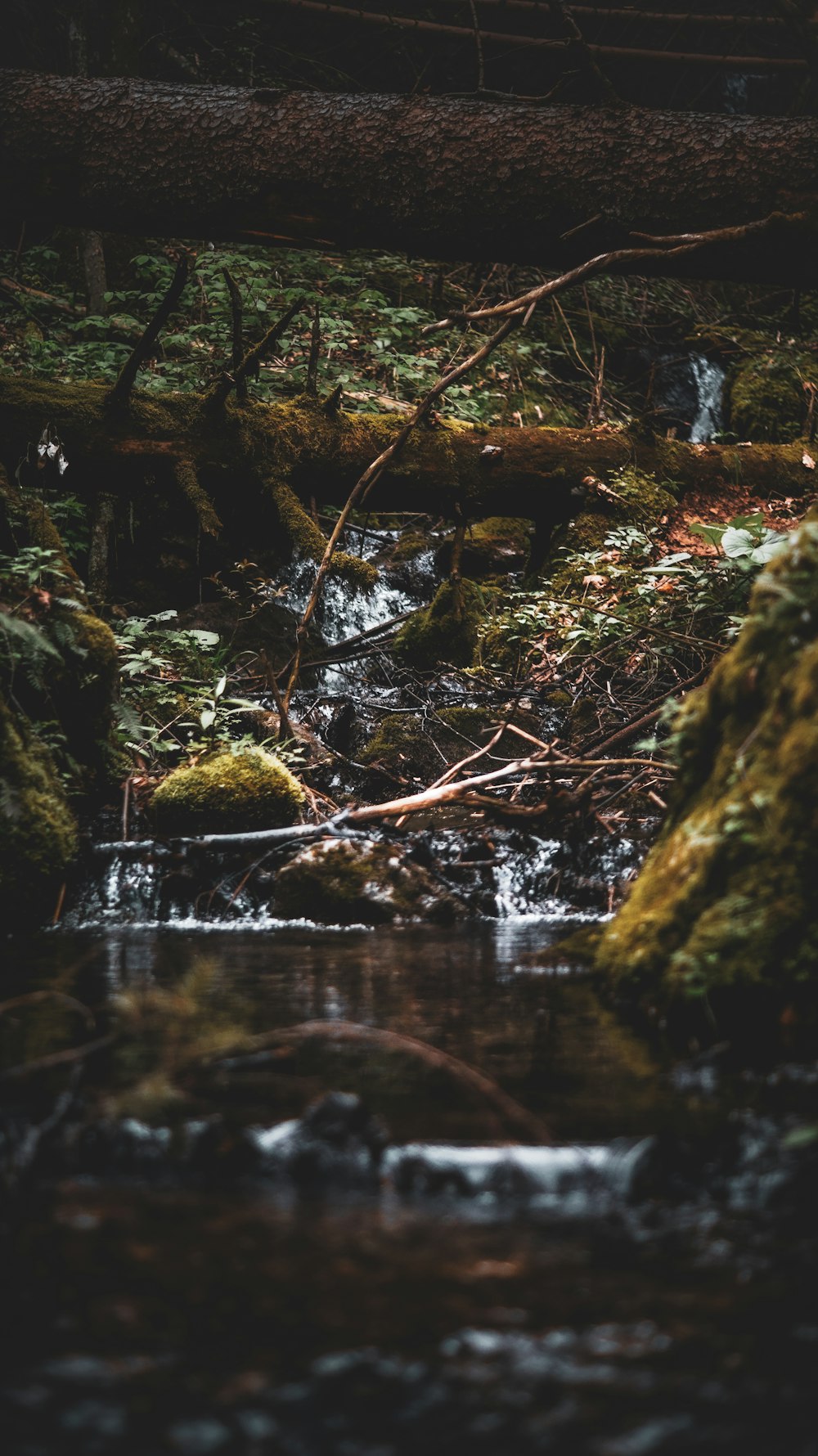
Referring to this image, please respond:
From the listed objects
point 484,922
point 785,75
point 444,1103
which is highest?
point 785,75

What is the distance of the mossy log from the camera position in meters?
8.41

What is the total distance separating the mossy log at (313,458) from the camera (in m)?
8.41

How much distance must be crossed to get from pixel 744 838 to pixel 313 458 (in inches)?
269

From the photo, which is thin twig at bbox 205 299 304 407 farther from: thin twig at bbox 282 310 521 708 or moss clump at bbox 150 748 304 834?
moss clump at bbox 150 748 304 834

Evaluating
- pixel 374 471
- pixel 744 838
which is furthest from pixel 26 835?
pixel 744 838

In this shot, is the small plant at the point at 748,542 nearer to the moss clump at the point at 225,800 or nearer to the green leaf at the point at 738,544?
the green leaf at the point at 738,544

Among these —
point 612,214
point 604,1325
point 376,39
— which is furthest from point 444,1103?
point 376,39

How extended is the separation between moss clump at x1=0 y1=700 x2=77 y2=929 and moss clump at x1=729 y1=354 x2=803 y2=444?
1050 centimetres

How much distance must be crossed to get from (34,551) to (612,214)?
4994 millimetres

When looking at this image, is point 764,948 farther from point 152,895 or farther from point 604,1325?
point 152,895

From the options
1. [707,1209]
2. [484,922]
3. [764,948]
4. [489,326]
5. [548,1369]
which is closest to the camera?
[548,1369]

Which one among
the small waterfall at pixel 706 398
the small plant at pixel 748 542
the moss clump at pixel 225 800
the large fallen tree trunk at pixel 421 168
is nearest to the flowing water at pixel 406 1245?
the moss clump at pixel 225 800

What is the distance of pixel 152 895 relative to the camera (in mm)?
5598

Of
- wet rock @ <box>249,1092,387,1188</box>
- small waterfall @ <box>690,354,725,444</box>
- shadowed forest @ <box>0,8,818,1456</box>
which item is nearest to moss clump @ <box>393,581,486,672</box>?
shadowed forest @ <box>0,8,818,1456</box>
